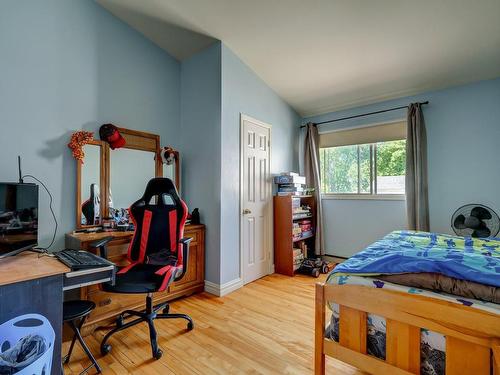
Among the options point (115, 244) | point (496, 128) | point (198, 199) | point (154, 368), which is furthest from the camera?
point (198, 199)

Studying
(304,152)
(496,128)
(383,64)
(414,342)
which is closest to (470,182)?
(496,128)

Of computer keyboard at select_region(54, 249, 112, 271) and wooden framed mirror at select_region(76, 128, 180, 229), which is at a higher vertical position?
wooden framed mirror at select_region(76, 128, 180, 229)

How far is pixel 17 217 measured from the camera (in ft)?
5.40

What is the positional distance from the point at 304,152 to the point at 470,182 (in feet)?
6.79

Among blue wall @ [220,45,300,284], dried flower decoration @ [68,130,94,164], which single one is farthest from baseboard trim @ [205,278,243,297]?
dried flower decoration @ [68,130,94,164]

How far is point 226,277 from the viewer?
279 centimetres

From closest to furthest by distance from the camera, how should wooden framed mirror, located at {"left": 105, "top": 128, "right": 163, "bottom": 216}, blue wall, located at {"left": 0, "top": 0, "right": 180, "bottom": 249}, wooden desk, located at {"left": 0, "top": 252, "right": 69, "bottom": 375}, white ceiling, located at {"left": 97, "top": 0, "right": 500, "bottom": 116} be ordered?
wooden desk, located at {"left": 0, "top": 252, "right": 69, "bottom": 375}, blue wall, located at {"left": 0, "top": 0, "right": 180, "bottom": 249}, white ceiling, located at {"left": 97, "top": 0, "right": 500, "bottom": 116}, wooden framed mirror, located at {"left": 105, "top": 128, "right": 163, "bottom": 216}

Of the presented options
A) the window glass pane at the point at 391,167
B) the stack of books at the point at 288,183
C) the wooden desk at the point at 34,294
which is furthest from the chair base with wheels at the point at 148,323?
the window glass pane at the point at 391,167

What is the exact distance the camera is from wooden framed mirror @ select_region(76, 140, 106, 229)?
2324mm

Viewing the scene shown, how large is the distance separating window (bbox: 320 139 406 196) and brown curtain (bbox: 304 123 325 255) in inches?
7.4

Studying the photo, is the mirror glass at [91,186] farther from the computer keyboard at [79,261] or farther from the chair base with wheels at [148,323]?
the chair base with wheels at [148,323]

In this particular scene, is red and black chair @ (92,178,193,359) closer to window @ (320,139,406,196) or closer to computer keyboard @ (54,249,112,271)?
computer keyboard @ (54,249,112,271)

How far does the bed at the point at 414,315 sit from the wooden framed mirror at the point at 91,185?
6.98 feet

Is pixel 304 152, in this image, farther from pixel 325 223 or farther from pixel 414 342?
pixel 414 342
